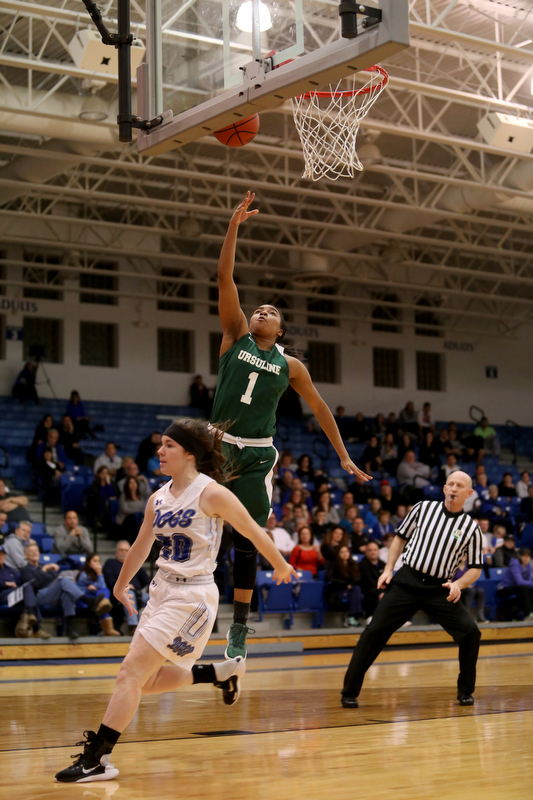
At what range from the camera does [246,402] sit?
5.68 metres

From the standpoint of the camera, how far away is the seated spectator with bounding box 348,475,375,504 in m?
19.1

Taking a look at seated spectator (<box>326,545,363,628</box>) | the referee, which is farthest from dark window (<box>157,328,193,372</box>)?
the referee

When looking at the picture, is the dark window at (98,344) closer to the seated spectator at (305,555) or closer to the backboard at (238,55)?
the seated spectator at (305,555)

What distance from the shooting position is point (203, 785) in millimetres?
4090

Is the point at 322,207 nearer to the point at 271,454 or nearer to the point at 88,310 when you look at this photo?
the point at 88,310

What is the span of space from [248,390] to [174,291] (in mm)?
18933

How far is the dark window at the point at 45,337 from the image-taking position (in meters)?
22.6

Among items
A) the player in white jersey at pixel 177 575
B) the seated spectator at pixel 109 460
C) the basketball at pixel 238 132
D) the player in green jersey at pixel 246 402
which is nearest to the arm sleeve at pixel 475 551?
the player in green jersey at pixel 246 402

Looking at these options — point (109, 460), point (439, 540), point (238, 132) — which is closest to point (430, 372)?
point (109, 460)

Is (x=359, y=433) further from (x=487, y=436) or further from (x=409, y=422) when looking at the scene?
(x=487, y=436)

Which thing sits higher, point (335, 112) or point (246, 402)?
point (335, 112)

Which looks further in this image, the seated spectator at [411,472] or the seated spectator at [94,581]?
the seated spectator at [411,472]

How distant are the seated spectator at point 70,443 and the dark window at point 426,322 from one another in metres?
12.8

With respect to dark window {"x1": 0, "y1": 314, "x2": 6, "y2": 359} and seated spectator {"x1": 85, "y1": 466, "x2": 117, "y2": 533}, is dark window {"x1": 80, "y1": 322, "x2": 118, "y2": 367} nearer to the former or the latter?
dark window {"x1": 0, "y1": 314, "x2": 6, "y2": 359}
